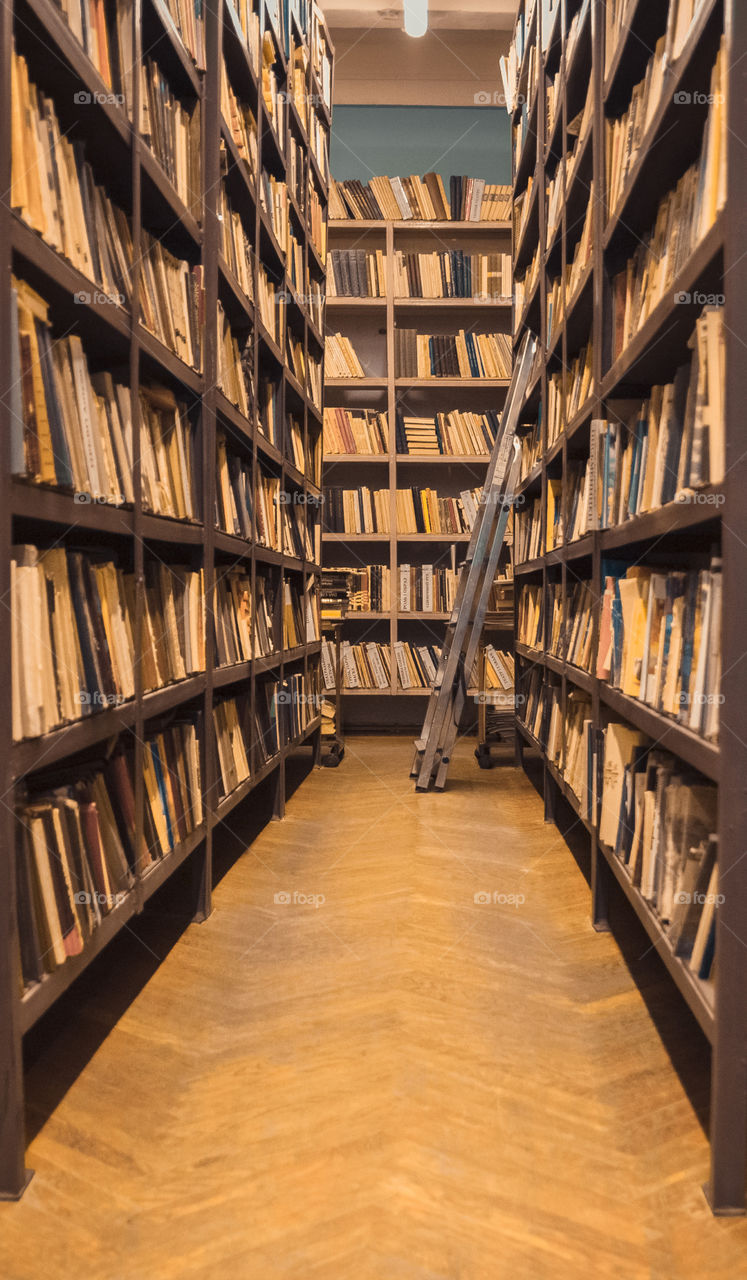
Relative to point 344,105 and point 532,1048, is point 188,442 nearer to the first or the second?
point 532,1048

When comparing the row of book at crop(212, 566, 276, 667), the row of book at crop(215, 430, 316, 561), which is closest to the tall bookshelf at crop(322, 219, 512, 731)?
the row of book at crop(215, 430, 316, 561)

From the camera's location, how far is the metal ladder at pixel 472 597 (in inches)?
140

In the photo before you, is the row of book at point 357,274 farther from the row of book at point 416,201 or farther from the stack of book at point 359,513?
the stack of book at point 359,513

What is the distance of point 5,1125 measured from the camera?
3.75 feet

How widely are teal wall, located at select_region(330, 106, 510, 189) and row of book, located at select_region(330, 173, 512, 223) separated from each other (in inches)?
15.7

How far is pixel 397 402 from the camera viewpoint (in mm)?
5410

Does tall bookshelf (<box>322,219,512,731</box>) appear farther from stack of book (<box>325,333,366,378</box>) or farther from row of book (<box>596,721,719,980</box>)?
row of book (<box>596,721,719,980</box>)

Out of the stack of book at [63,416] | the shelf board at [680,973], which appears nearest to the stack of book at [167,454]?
the stack of book at [63,416]

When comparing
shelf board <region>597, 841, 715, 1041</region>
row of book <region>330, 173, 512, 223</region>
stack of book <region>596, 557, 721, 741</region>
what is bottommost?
shelf board <region>597, 841, 715, 1041</region>

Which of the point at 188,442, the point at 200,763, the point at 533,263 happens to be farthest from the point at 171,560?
the point at 533,263

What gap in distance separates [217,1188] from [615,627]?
126 centimetres

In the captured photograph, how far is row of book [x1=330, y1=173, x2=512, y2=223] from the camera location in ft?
16.9

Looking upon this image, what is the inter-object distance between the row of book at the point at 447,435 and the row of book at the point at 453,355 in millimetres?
234

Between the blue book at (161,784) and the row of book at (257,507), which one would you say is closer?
the blue book at (161,784)
